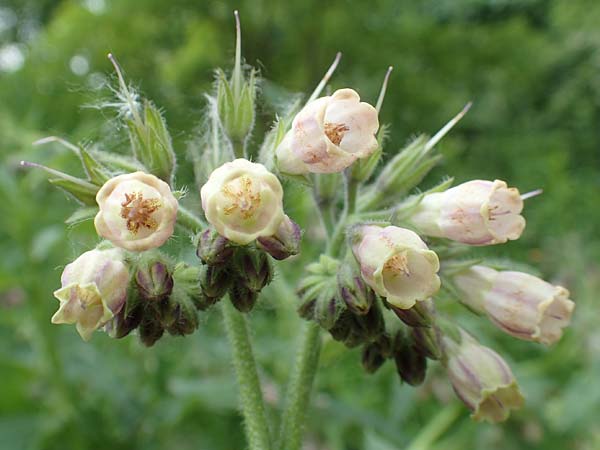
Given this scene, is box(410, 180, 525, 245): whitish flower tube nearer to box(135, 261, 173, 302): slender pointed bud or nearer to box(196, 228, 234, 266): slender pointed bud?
box(196, 228, 234, 266): slender pointed bud

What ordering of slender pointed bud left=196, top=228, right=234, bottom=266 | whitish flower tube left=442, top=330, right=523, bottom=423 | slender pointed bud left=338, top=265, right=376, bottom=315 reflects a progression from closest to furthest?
slender pointed bud left=196, top=228, right=234, bottom=266 → slender pointed bud left=338, top=265, right=376, bottom=315 → whitish flower tube left=442, top=330, right=523, bottom=423

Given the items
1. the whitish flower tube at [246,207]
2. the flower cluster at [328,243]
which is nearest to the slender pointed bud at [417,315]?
the flower cluster at [328,243]

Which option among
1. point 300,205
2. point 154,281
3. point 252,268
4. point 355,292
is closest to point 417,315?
point 355,292

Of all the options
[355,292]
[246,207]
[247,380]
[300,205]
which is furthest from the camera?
[300,205]

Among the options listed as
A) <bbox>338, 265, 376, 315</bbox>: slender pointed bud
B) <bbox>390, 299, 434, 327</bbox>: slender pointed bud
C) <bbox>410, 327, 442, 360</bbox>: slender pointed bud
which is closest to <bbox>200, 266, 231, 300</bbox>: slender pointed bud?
<bbox>338, 265, 376, 315</bbox>: slender pointed bud

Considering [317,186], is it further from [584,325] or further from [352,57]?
[352,57]

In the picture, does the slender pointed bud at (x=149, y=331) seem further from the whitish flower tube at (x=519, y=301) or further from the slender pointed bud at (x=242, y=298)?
the whitish flower tube at (x=519, y=301)

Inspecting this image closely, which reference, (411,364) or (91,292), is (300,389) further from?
(91,292)
